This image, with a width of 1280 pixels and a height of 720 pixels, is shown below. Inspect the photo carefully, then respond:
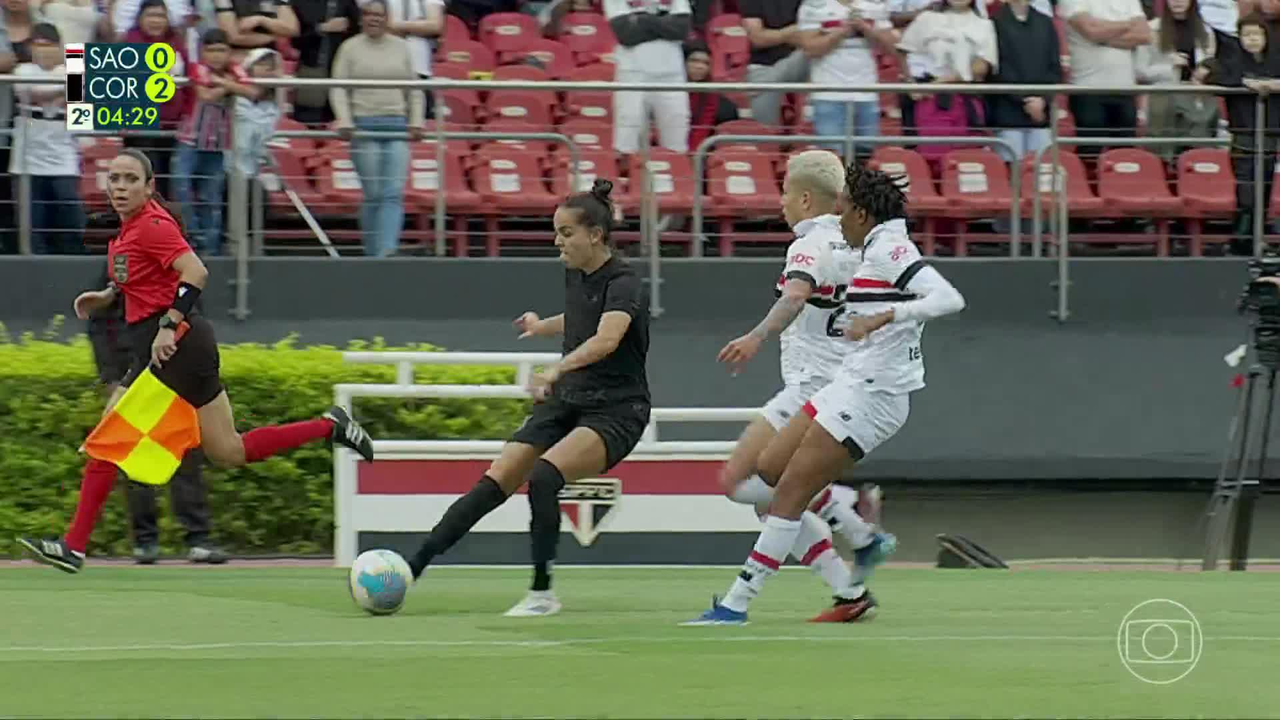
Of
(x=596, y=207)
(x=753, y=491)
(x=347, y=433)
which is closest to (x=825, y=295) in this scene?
(x=753, y=491)

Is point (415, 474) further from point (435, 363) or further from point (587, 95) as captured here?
point (587, 95)

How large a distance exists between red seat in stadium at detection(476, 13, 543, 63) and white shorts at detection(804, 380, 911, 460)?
29.1 ft

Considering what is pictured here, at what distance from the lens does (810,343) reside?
1041 cm

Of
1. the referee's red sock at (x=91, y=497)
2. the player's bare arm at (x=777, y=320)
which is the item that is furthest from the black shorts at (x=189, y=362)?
the player's bare arm at (x=777, y=320)

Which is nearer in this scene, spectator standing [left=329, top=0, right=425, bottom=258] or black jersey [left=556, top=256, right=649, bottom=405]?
black jersey [left=556, top=256, right=649, bottom=405]

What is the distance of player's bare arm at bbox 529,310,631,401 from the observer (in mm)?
9688

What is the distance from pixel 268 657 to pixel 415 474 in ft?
15.6

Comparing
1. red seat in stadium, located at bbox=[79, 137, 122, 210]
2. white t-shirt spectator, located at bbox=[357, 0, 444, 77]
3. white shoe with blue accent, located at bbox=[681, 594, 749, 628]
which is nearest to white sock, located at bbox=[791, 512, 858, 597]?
white shoe with blue accent, located at bbox=[681, 594, 749, 628]

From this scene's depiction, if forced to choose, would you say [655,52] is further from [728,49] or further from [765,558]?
[765,558]

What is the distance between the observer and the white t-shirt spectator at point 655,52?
1695 cm

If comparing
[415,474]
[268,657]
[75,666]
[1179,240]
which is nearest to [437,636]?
[268,657]

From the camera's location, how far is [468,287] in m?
16.6

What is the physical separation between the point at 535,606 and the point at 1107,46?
921 cm

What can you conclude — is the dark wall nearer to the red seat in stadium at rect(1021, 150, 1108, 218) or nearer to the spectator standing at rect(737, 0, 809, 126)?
the red seat in stadium at rect(1021, 150, 1108, 218)
